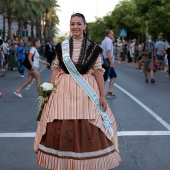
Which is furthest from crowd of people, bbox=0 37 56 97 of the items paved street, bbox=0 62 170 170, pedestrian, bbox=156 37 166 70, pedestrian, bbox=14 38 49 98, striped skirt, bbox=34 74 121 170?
striped skirt, bbox=34 74 121 170

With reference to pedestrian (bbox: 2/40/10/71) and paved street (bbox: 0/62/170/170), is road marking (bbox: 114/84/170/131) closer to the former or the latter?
paved street (bbox: 0/62/170/170)

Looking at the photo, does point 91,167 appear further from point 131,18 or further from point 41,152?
point 131,18

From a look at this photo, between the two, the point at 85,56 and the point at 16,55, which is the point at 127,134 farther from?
the point at 16,55

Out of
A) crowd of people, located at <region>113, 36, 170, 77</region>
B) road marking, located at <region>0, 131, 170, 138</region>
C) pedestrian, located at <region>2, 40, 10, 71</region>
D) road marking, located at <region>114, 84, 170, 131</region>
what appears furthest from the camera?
pedestrian, located at <region>2, 40, 10, 71</region>

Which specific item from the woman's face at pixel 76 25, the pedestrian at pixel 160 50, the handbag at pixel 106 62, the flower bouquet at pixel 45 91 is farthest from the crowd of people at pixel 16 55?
the woman's face at pixel 76 25

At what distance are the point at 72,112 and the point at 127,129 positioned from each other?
11.7 feet

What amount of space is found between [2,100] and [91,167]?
8.32 meters

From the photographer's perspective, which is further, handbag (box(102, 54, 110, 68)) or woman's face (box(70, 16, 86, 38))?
handbag (box(102, 54, 110, 68))

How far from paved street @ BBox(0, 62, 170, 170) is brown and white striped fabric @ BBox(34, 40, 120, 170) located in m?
0.93

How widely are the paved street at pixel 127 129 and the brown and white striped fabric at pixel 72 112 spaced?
3.04 ft

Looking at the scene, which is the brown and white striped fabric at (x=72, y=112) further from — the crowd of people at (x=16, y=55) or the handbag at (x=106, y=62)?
the crowd of people at (x=16, y=55)

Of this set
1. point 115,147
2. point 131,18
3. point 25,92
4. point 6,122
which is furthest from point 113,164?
point 131,18

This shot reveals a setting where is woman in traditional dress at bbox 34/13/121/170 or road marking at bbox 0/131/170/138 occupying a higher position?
woman in traditional dress at bbox 34/13/121/170

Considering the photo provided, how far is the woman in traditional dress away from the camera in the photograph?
4.98 metres
